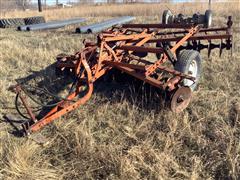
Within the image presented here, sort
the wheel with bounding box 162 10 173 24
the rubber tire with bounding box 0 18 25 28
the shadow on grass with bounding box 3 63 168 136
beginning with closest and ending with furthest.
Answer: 1. the shadow on grass with bounding box 3 63 168 136
2. the wheel with bounding box 162 10 173 24
3. the rubber tire with bounding box 0 18 25 28

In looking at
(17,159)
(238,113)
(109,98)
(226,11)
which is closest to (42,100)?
(109,98)

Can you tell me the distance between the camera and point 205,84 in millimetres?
5215

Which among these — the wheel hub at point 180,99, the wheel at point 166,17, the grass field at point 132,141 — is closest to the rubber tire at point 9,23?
the wheel at point 166,17

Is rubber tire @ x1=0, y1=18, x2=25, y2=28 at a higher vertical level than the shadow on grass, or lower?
higher

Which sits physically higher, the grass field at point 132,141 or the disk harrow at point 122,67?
the disk harrow at point 122,67

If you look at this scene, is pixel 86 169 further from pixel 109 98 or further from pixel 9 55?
pixel 9 55

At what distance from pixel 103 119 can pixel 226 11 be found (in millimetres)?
Answer: 14169

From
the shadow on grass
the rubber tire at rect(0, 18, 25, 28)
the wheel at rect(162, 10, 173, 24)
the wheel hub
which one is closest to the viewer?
the wheel hub

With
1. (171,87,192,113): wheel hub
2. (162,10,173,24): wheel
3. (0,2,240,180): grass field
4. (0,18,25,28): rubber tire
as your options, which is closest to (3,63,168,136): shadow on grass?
(0,2,240,180): grass field

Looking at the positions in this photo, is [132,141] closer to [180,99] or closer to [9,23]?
[180,99]

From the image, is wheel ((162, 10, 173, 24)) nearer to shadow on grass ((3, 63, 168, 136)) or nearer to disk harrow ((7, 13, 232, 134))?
disk harrow ((7, 13, 232, 134))

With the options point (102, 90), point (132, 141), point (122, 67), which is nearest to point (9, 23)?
point (102, 90)

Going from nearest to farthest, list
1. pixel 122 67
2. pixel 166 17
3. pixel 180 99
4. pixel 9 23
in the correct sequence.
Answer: pixel 180 99, pixel 122 67, pixel 166 17, pixel 9 23

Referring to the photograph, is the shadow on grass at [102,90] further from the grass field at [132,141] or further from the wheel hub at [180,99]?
the wheel hub at [180,99]
